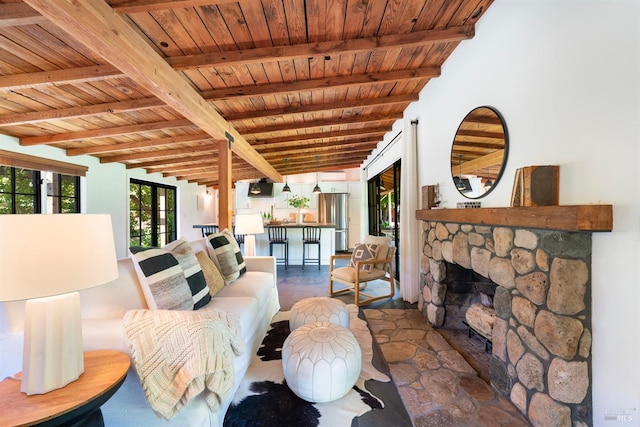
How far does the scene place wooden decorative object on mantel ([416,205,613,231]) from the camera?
118 cm

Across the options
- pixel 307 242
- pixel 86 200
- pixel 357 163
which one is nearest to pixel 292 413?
pixel 307 242

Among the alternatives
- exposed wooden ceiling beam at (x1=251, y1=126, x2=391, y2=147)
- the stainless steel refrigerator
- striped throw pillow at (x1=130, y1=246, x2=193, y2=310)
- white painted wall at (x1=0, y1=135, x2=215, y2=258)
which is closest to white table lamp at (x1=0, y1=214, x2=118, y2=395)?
striped throw pillow at (x1=130, y1=246, x2=193, y2=310)

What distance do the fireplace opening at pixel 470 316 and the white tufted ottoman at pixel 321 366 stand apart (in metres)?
1.04

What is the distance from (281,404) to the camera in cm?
165

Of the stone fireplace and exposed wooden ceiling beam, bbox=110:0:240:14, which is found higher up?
exposed wooden ceiling beam, bbox=110:0:240:14

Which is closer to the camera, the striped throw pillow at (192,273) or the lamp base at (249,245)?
the striped throw pillow at (192,273)

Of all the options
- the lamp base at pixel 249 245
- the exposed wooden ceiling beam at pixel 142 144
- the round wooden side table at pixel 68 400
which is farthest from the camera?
the exposed wooden ceiling beam at pixel 142 144

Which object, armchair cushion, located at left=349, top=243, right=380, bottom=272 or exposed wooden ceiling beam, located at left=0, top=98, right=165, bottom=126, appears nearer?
exposed wooden ceiling beam, located at left=0, top=98, right=165, bottom=126

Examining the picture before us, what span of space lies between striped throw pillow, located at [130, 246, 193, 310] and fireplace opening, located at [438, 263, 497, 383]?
2178mm

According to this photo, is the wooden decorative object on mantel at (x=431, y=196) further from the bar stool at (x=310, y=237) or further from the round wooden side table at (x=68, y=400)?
the bar stool at (x=310, y=237)

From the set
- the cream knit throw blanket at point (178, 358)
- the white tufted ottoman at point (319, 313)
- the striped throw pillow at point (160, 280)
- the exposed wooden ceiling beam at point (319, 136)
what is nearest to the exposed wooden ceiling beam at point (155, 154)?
the exposed wooden ceiling beam at point (319, 136)

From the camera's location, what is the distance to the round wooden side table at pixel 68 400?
876 millimetres

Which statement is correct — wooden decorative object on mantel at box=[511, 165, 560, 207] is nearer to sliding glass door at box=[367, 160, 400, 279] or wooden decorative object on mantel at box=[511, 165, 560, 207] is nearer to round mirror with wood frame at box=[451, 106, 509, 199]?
round mirror with wood frame at box=[451, 106, 509, 199]

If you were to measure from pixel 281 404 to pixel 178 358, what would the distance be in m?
0.79
